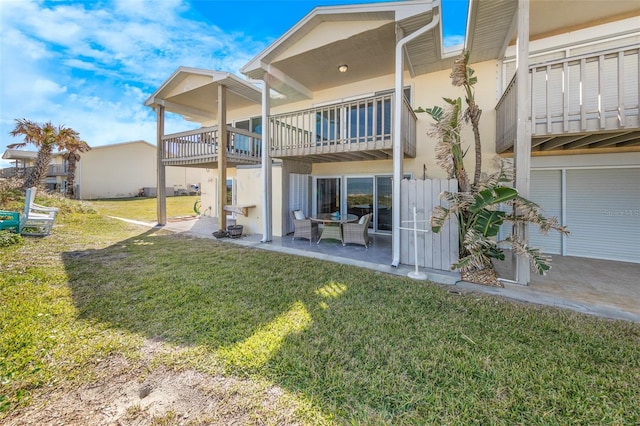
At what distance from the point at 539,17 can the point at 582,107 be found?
137 inches

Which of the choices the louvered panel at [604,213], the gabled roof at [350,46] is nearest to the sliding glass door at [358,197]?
the gabled roof at [350,46]

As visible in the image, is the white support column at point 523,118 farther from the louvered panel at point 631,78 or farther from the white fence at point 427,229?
the louvered panel at point 631,78

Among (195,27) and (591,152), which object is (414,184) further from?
(195,27)

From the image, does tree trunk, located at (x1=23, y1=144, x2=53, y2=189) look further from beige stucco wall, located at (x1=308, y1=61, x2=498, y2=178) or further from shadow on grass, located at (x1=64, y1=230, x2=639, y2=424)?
beige stucco wall, located at (x1=308, y1=61, x2=498, y2=178)

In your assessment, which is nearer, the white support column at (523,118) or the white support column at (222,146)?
the white support column at (523,118)

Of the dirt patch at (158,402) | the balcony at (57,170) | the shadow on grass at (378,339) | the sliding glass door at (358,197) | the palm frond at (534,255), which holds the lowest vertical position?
the dirt patch at (158,402)

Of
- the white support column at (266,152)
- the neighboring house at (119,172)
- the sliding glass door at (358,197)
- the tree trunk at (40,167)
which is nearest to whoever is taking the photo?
the white support column at (266,152)

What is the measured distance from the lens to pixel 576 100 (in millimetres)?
6133

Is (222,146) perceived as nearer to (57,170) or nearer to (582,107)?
(582,107)

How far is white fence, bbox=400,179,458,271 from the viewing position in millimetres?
5766

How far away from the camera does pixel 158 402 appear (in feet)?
7.61

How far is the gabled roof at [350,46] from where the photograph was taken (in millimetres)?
5934

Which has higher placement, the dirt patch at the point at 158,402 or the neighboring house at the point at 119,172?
the neighboring house at the point at 119,172

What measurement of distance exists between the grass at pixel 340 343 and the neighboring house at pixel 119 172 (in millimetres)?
26927
